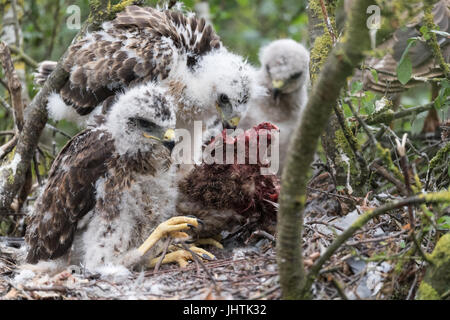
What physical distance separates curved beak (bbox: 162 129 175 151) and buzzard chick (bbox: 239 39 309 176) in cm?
150

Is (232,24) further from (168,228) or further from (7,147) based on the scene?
(168,228)

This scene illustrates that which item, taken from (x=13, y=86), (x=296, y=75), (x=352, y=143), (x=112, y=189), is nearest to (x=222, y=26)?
(x=296, y=75)

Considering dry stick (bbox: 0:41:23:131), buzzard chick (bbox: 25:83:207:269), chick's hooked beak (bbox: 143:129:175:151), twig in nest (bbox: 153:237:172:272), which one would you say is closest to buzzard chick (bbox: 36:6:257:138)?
dry stick (bbox: 0:41:23:131)

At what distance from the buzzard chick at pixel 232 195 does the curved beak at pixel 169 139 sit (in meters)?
0.39

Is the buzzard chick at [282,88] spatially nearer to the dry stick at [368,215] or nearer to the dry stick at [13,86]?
the dry stick at [13,86]

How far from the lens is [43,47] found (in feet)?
22.3

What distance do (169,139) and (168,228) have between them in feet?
1.86

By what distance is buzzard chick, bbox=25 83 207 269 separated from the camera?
3.48 m

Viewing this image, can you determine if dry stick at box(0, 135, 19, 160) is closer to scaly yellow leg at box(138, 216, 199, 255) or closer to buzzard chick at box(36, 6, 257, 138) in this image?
buzzard chick at box(36, 6, 257, 138)

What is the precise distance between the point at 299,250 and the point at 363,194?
1.60m

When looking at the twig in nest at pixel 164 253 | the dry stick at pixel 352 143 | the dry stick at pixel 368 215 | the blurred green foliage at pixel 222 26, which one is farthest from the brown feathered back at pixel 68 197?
the blurred green foliage at pixel 222 26

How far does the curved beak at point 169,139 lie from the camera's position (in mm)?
3447
